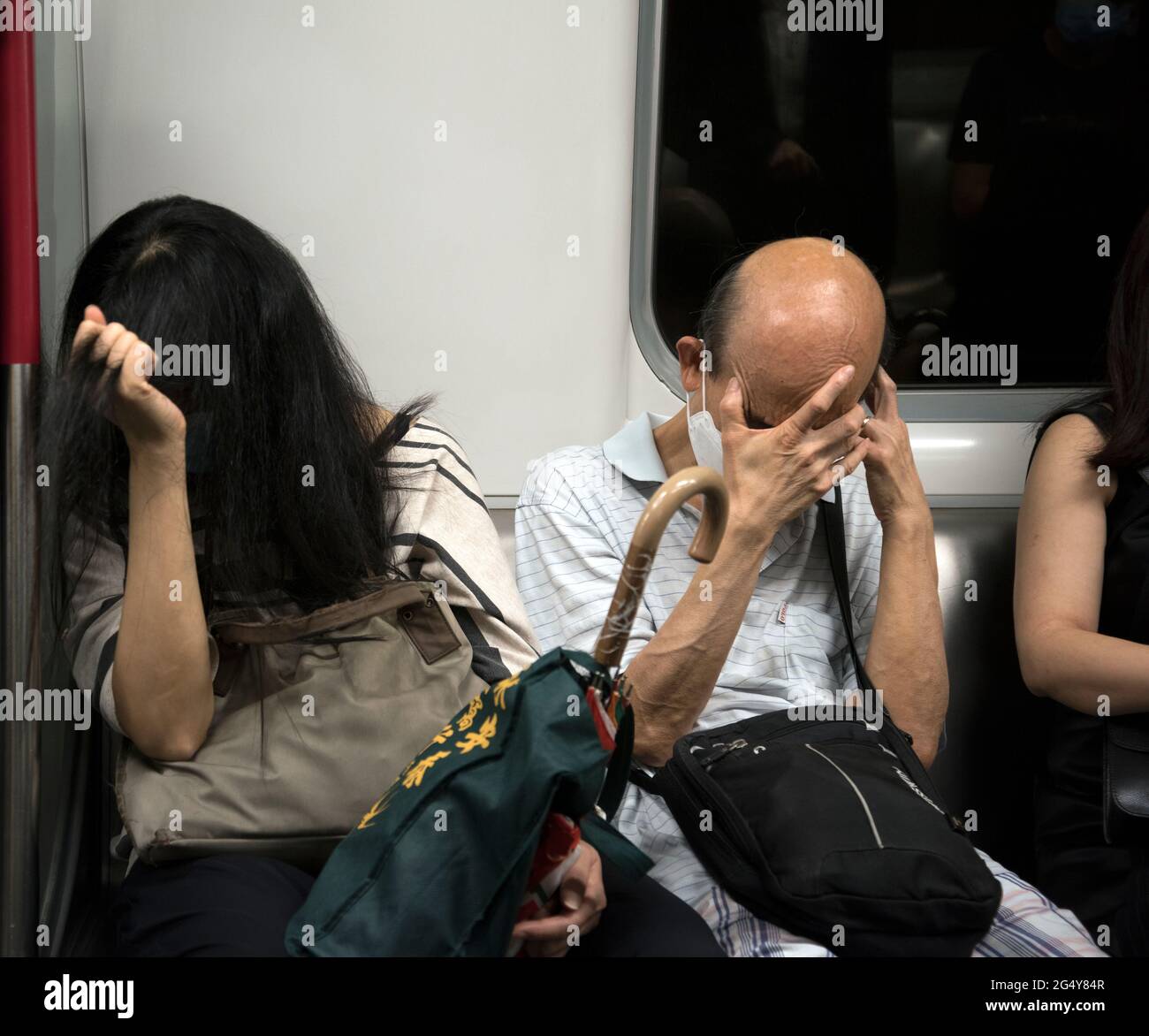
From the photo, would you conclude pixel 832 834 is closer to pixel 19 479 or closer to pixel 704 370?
pixel 704 370

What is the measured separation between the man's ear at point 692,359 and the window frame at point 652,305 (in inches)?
20.5

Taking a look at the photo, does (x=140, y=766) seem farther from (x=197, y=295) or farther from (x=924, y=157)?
(x=924, y=157)

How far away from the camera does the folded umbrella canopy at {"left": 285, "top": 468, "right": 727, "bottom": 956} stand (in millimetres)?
1270

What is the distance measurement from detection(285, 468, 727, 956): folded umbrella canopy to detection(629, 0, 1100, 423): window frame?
1274 mm

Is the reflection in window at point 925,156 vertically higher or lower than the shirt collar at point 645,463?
higher

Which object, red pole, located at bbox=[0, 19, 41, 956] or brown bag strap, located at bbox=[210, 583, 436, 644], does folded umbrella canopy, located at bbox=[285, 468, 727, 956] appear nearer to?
brown bag strap, located at bbox=[210, 583, 436, 644]

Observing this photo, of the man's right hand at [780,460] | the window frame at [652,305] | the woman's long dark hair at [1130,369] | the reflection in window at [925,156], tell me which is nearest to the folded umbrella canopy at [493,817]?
the man's right hand at [780,460]

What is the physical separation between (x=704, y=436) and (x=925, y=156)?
1.06 m

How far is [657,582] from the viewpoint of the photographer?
201cm

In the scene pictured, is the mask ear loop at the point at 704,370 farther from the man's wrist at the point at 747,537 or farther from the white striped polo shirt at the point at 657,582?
the man's wrist at the point at 747,537

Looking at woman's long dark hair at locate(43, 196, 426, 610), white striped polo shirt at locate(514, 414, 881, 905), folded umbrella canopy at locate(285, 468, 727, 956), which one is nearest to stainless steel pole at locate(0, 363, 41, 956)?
woman's long dark hair at locate(43, 196, 426, 610)

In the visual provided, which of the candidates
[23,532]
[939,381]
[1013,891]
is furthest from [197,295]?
[939,381]

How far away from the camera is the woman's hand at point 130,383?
1434mm

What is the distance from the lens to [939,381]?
270 cm
